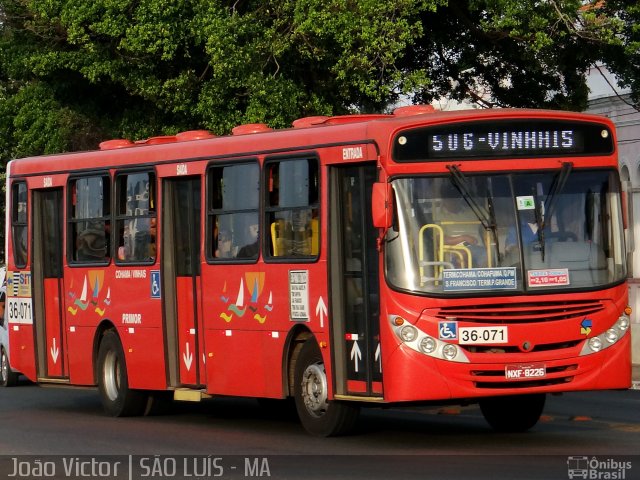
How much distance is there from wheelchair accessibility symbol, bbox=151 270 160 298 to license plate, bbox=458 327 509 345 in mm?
5329

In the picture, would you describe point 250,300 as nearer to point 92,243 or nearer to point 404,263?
point 404,263

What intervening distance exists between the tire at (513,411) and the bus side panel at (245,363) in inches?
81.7

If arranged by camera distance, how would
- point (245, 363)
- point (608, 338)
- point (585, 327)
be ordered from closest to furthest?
1. point (585, 327)
2. point (608, 338)
3. point (245, 363)

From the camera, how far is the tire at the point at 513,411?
16.1m

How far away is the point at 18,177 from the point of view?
21781 millimetres

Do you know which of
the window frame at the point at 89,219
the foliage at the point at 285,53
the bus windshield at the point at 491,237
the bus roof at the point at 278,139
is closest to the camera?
the bus windshield at the point at 491,237

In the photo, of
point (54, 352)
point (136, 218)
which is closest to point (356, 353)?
point (136, 218)

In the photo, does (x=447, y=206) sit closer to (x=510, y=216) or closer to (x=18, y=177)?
(x=510, y=216)

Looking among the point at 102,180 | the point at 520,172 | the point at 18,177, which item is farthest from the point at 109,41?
the point at 520,172

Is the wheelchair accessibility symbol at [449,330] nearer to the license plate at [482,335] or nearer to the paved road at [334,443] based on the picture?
the license plate at [482,335]

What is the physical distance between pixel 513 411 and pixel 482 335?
2183mm

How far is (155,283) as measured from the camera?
18.8m

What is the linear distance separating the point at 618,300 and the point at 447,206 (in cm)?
184

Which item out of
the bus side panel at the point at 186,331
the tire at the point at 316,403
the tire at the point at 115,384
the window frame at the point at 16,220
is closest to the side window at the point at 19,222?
the window frame at the point at 16,220
